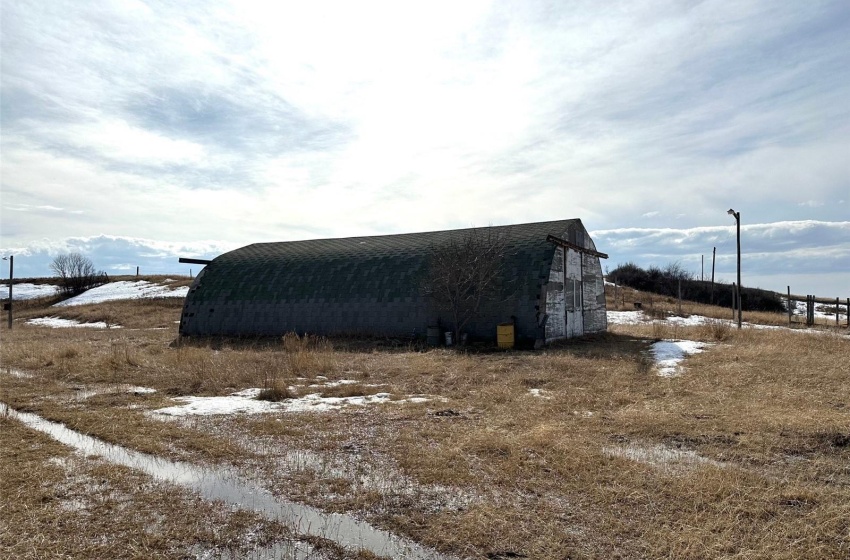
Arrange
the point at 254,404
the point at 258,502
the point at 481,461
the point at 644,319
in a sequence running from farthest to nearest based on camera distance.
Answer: the point at 644,319 < the point at 254,404 < the point at 481,461 < the point at 258,502

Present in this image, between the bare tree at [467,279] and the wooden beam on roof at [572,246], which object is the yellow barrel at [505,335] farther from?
the wooden beam on roof at [572,246]

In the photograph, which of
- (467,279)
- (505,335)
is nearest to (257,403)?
(505,335)

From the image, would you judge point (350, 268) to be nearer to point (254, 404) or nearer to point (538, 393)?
point (254, 404)

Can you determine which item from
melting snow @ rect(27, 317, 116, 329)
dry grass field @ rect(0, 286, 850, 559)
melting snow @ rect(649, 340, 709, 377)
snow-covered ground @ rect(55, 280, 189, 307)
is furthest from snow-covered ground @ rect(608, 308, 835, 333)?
snow-covered ground @ rect(55, 280, 189, 307)

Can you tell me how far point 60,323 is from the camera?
1599 inches

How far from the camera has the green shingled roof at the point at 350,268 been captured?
911 inches

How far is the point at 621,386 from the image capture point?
1195 cm

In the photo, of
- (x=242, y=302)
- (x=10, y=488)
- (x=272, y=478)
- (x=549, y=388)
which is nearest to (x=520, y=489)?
(x=272, y=478)

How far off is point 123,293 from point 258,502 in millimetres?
54191

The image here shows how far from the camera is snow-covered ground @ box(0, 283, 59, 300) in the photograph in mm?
58281

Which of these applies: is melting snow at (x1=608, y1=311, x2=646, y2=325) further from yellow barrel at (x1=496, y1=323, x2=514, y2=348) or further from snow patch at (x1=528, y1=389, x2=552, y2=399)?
snow patch at (x1=528, y1=389, x2=552, y2=399)

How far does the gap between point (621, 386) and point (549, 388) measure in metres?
1.48

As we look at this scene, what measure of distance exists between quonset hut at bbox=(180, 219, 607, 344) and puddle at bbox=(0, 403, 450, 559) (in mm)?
15738

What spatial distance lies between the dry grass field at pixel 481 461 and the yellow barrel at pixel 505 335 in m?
6.85
